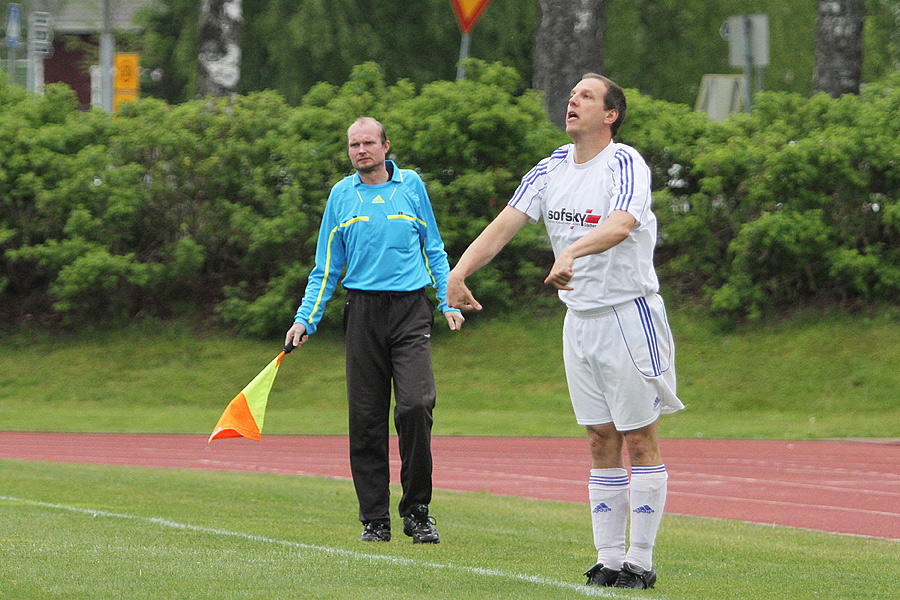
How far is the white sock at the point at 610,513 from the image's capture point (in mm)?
5633

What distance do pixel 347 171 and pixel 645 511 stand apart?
53.5 feet

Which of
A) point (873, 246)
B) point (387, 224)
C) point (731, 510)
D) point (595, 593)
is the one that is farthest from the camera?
point (873, 246)

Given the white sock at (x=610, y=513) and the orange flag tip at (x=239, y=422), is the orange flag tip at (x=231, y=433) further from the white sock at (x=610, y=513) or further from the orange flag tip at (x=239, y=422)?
the white sock at (x=610, y=513)

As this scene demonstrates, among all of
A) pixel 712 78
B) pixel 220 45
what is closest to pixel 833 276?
pixel 712 78

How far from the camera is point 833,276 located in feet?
65.3

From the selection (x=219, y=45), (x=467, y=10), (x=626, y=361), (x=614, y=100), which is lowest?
(x=626, y=361)

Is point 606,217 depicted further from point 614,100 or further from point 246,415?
point 246,415

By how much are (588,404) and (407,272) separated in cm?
195

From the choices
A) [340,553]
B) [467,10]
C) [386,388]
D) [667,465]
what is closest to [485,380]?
[467,10]

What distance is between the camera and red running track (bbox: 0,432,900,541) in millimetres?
10547

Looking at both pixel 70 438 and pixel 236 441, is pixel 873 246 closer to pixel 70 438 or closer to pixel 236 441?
pixel 236 441

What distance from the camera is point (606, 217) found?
17.9 feet

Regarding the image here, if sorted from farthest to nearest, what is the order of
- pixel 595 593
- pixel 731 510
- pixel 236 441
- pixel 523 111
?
pixel 523 111 < pixel 236 441 < pixel 731 510 < pixel 595 593

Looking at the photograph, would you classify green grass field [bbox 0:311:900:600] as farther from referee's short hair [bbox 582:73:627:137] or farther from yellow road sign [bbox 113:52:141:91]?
yellow road sign [bbox 113:52:141:91]
